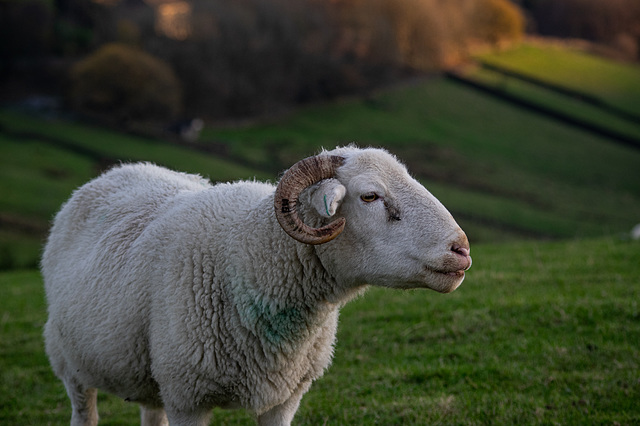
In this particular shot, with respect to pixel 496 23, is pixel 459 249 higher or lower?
higher

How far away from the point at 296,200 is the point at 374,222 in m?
0.54

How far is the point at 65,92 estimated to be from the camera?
152 feet

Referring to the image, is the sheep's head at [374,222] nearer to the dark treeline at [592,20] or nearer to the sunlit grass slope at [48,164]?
the sunlit grass slope at [48,164]

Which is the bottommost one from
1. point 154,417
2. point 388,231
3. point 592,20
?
point 592,20

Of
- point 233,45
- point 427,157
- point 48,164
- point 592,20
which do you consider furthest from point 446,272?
point 592,20

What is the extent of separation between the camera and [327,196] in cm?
392

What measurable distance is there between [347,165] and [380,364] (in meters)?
3.31

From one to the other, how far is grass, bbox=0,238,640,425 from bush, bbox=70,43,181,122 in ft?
119

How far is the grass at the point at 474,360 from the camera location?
5512mm

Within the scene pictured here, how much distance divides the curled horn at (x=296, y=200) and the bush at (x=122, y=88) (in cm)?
4187

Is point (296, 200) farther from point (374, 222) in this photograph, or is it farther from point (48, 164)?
point (48, 164)

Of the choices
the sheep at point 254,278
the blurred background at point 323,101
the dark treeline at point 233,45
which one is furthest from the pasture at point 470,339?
the dark treeline at point 233,45

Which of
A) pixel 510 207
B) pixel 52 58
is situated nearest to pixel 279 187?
pixel 510 207

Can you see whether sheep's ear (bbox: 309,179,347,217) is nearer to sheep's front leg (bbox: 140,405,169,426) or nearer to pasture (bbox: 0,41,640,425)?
pasture (bbox: 0,41,640,425)
